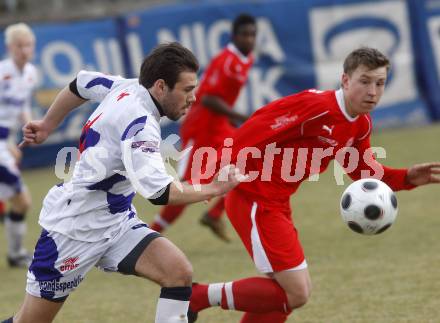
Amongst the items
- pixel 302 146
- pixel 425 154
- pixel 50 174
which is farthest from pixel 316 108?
pixel 50 174

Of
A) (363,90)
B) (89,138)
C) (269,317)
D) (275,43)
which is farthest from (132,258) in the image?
(275,43)

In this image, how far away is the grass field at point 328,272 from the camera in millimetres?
5918

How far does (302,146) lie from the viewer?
526 centimetres

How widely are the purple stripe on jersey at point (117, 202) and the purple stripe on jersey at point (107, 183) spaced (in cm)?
5

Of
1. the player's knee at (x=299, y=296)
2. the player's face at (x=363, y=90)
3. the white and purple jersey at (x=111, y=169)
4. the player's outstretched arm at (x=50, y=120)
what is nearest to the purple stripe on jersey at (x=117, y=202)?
the white and purple jersey at (x=111, y=169)

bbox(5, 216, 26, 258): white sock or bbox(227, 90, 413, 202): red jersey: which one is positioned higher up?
bbox(227, 90, 413, 202): red jersey

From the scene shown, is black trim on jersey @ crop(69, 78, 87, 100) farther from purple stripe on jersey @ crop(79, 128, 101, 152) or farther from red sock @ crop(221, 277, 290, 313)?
red sock @ crop(221, 277, 290, 313)

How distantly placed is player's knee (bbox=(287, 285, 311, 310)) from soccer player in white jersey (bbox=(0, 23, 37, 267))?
151 inches

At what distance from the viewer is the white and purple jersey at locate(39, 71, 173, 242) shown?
429 centimetres

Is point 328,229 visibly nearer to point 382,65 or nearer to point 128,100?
point 382,65

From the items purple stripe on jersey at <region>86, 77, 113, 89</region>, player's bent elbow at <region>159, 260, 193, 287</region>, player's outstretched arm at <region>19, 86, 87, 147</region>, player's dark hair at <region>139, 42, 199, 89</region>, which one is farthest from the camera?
→ player's outstretched arm at <region>19, 86, 87, 147</region>

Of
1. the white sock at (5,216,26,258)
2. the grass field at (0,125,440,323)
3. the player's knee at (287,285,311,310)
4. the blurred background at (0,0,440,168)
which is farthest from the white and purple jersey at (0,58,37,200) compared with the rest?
the blurred background at (0,0,440,168)

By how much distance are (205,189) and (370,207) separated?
1086mm

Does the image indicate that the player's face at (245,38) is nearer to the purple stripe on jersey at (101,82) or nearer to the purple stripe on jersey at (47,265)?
the purple stripe on jersey at (101,82)
